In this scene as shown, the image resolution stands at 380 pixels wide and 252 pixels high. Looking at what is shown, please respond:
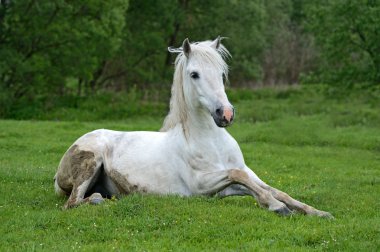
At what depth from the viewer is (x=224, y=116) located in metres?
7.52

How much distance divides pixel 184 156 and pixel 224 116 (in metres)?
1.24

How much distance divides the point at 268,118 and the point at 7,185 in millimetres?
17056

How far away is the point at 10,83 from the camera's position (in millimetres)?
28797

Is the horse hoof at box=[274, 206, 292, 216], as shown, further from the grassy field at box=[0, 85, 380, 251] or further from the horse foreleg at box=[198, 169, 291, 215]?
the grassy field at box=[0, 85, 380, 251]

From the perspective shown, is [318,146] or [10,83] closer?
[318,146]

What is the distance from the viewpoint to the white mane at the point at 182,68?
8258 mm

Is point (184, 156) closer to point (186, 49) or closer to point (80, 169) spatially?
point (186, 49)

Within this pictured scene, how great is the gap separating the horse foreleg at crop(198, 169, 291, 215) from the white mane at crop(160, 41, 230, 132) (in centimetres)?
92

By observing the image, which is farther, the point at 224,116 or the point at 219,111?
the point at 219,111

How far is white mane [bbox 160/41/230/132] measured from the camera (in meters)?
8.26

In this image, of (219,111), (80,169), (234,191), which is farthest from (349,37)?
(219,111)

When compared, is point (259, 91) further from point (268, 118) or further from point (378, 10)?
point (378, 10)

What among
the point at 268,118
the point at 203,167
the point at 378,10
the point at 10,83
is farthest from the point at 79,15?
the point at 203,167

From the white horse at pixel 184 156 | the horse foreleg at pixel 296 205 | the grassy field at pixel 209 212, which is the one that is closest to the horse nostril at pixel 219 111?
the white horse at pixel 184 156
